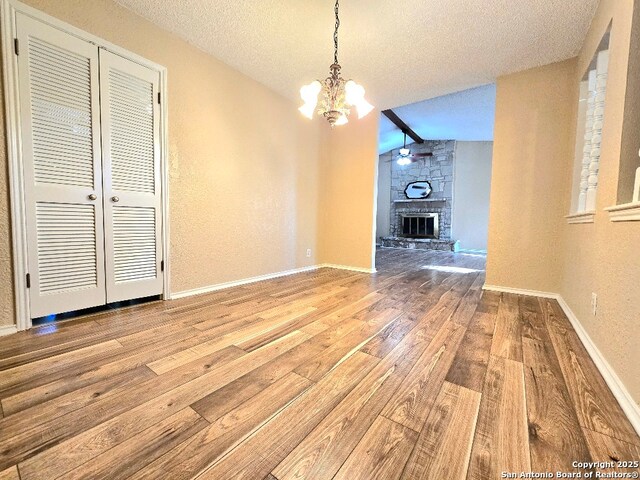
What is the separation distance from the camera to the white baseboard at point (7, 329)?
5.59 feet

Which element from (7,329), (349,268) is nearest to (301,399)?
(7,329)

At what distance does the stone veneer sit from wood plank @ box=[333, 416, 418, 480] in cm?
715

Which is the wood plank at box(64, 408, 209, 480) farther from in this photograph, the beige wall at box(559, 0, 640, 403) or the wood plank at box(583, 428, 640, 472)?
the beige wall at box(559, 0, 640, 403)

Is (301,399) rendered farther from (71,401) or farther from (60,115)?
(60,115)

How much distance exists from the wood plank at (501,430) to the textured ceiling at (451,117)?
3.98 meters

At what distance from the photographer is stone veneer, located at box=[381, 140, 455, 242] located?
7629 millimetres

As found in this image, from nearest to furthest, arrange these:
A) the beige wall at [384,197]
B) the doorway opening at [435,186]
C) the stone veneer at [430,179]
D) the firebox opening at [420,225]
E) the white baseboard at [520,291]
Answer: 1. the white baseboard at [520,291]
2. the doorway opening at [435,186]
3. the stone veneer at [430,179]
4. the firebox opening at [420,225]
5. the beige wall at [384,197]

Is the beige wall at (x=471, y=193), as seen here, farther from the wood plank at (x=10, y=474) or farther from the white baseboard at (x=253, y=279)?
the wood plank at (x=10, y=474)

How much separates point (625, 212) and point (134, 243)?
3.25m

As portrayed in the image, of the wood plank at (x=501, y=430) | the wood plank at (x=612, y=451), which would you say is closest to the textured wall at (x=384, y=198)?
the wood plank at (x=501, y=430)

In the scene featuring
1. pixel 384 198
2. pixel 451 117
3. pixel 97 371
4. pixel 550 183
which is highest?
pixel 451 117

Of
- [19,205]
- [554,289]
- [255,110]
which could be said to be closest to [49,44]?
[19,205]

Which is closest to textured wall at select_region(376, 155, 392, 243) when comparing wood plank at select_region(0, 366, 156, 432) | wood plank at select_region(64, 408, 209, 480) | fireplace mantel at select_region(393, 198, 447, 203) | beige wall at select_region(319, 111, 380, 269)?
fireplace mantel at select_region(393, 198, 447, 203)

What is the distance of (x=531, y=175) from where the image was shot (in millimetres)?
2898
